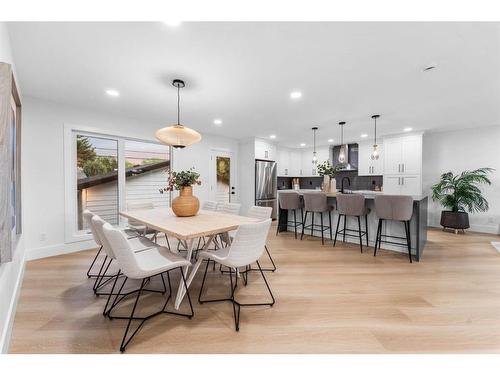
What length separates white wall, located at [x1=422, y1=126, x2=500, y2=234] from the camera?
472 centimetres

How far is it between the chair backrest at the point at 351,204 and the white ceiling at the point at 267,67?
1.41 meters

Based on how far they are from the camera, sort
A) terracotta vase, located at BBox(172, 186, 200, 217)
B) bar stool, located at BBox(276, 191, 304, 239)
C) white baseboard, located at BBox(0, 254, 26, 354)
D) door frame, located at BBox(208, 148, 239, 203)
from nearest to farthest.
A: white baseboard, located at BBox(0, 254, 26, 354) → terracotta vase, located at BBox(172, 186, 200, 217) → bar stool, located at BBox(276, 191, 304, 239) → door frame, located at BBox(208, 148, 239, 203)

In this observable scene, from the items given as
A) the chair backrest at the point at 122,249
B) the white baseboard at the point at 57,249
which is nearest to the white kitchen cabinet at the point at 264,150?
the white baseboard at the point at 57,249

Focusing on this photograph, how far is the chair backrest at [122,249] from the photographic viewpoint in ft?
4.57

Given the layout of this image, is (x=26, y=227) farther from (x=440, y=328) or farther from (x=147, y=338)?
(x=440, y=328)

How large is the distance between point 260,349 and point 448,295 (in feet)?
6.42

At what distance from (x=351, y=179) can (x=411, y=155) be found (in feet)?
5.97

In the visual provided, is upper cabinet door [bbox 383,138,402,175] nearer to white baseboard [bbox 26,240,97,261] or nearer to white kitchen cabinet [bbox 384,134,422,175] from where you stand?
white kitchen cabinet [bbox 384,134,422,175]

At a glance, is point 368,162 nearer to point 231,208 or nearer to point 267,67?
point 231,208

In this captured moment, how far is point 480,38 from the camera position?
1.78 meters

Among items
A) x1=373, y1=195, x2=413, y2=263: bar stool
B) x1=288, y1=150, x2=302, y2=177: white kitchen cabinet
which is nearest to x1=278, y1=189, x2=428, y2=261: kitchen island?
x1=373, y1=195, x2=413, y2=263: bar stool

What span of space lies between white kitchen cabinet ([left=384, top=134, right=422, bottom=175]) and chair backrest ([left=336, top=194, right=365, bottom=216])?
2.71 m

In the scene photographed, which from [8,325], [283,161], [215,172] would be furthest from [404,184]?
[8,325]

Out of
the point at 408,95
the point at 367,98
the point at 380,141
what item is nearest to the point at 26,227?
the point at 367,98
